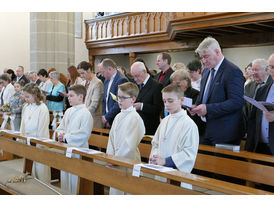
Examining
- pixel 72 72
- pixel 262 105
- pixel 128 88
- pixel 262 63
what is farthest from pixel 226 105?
pixel 72 72

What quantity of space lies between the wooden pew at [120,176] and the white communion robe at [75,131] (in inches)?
16.1

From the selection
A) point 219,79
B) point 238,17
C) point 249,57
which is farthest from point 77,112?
point 249,57

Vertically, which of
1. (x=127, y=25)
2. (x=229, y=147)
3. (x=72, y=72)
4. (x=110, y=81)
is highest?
(x=127, y=25)

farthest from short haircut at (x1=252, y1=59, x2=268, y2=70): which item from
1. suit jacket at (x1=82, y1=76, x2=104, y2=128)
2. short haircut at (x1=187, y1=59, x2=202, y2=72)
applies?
suit jacket at (x1=82, y1=76, x2=104, y2=128)

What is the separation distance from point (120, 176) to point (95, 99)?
9.59 ft

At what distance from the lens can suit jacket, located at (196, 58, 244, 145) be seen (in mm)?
3389

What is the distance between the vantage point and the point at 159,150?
10.3 ft

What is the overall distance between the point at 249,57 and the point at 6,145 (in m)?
9.36

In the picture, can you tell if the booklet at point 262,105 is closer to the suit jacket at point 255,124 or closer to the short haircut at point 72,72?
the suit jacket at point 255,124

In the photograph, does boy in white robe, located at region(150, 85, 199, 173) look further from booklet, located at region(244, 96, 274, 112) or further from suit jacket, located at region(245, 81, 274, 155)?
suit jacket, located at region(245, 81, 274, 155)

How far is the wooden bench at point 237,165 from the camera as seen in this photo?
3027 millimetres

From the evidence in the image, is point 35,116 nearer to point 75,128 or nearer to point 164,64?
point 75,128

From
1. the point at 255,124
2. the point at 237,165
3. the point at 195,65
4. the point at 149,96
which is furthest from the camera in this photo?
the point at 195,65

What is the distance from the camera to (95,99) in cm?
561
